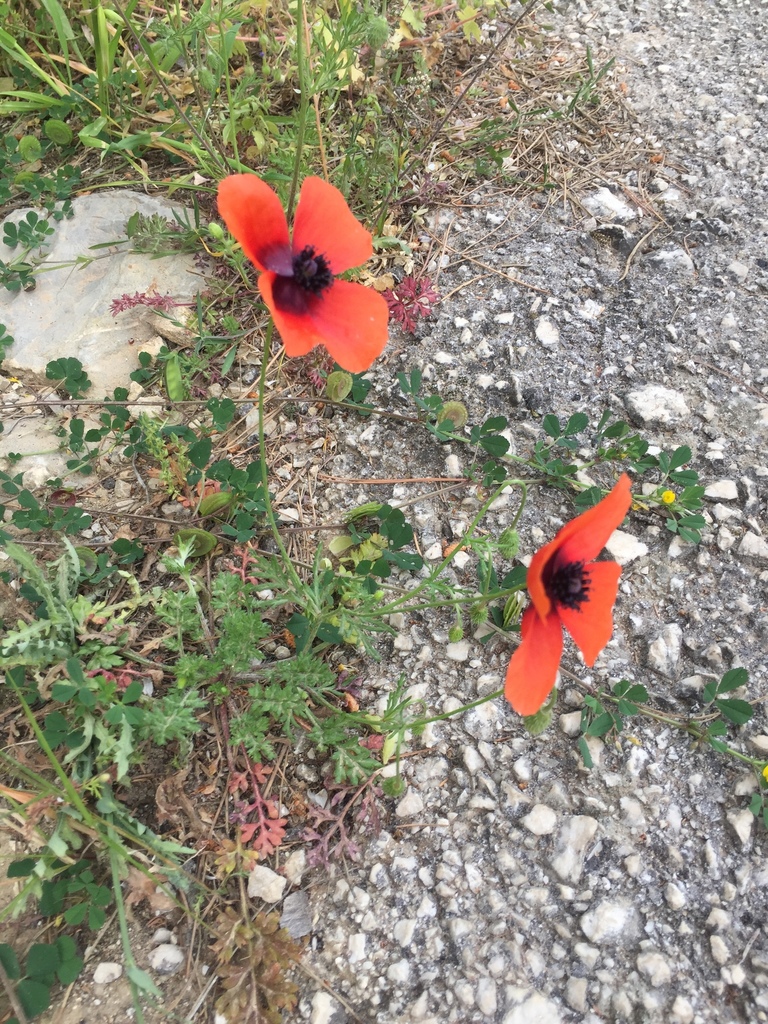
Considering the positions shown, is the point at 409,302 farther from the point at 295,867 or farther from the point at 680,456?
the point at 295,867

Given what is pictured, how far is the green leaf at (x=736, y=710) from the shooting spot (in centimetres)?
194

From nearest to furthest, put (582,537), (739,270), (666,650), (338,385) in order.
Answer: (582,537) → (666,650) → (338,385) → (739,270)

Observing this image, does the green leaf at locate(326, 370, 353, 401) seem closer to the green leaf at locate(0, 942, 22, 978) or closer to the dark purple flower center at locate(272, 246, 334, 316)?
the dark purple flower center at locate(272, 246, 334, 316)

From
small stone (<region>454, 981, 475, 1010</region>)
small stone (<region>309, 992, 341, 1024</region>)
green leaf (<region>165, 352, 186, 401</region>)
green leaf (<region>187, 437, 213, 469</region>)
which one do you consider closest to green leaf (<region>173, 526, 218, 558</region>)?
green leaf (<region>187, 437, 213, 469</region>)

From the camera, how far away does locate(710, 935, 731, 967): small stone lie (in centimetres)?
168

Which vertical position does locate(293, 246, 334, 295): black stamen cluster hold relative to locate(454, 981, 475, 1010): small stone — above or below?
above

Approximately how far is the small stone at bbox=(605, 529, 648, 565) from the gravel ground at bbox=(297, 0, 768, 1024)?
0.02 metres

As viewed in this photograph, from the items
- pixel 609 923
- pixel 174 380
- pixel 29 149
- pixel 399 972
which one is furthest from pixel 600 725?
pixel 29 149

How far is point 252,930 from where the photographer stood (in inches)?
66.7

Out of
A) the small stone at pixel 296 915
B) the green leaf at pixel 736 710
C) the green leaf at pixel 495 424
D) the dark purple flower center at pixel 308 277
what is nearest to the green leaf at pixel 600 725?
the green leaf at pixel 736 710

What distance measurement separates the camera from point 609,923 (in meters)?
1.73

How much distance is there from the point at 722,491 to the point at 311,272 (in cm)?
151

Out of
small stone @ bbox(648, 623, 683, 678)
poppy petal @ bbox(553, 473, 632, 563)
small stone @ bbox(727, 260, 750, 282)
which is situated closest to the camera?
poppy petal @ bbox(553, 473, 632, 563)

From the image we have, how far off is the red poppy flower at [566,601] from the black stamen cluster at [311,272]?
784 millimetres
